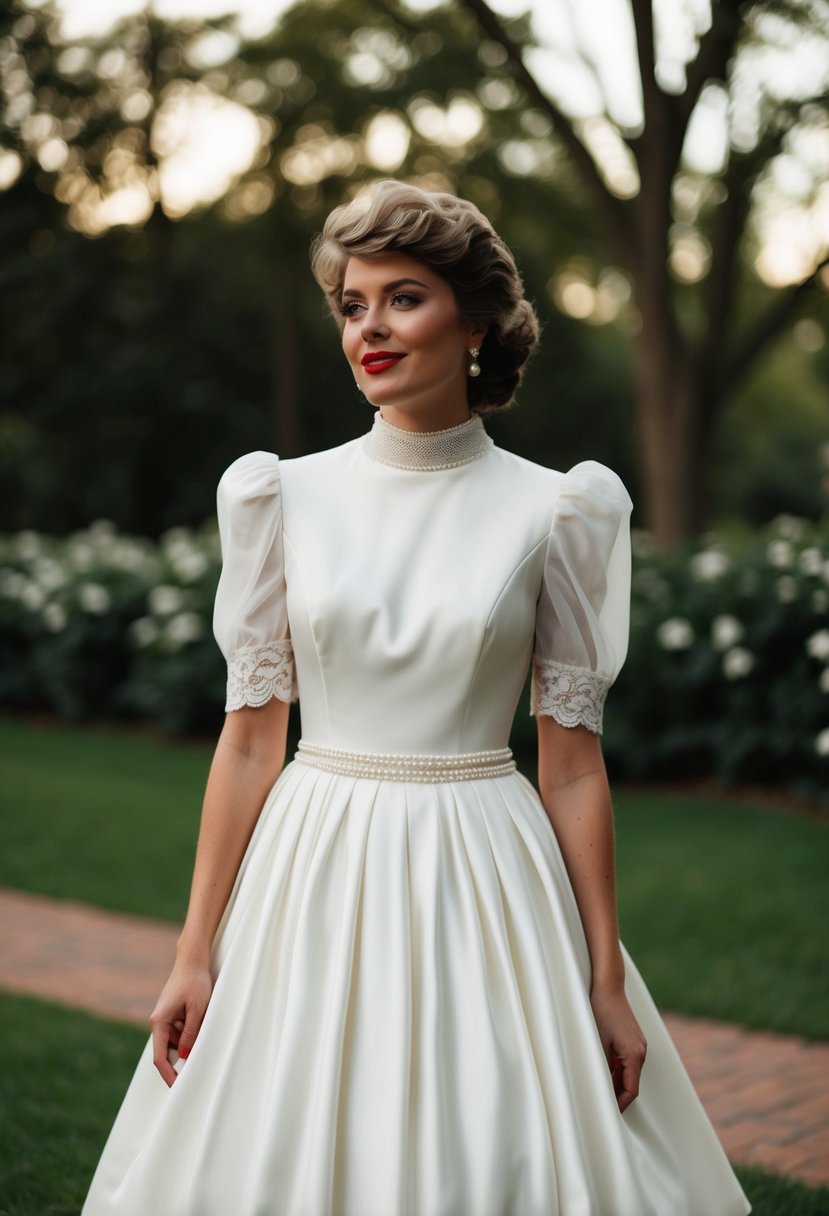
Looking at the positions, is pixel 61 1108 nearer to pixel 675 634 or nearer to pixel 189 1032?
pixel 189 1032

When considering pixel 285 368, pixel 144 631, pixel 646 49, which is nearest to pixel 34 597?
pixel 144 631

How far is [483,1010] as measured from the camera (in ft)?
6.93

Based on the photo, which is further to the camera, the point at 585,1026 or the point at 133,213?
the point at 133,213

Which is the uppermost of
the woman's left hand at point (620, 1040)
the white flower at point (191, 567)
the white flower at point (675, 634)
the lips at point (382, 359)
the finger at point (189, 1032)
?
the lips at point (382, 359)

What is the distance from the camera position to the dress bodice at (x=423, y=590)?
2295mm

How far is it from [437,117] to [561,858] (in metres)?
16.4

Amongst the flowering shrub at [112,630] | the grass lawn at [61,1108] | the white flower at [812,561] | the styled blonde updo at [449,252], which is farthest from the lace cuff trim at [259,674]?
the flowering shrub at [112,630]

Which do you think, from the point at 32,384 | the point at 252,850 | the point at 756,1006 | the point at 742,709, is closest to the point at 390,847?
the point at 252,850

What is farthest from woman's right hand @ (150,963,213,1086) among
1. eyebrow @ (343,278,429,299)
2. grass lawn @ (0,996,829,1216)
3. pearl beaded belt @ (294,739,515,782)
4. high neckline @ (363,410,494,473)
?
grass lawn @ (0,996,829,1216)

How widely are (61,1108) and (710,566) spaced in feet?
20.1

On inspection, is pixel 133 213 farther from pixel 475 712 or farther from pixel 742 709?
pixel 475 712

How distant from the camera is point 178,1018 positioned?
2258mm

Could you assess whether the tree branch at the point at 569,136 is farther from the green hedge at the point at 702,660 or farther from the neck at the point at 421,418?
the neck at the point at 421,418

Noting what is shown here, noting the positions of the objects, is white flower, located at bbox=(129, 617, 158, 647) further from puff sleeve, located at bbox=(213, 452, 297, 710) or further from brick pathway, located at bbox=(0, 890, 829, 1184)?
puff sleeve, located at bbox=(213, 452, 297, 710)
